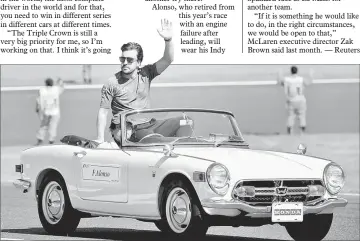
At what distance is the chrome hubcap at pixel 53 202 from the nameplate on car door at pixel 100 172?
48 centimetres

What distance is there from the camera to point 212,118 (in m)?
12.6

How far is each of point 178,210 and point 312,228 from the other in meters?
1.42

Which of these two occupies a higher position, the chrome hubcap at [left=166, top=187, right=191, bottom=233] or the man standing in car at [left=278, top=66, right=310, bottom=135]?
the man standing in car at [left=278, top=66, right=310, bottom=135]

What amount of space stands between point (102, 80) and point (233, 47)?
878 inches

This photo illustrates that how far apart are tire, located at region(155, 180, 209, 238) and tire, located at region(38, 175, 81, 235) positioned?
145 centimetres

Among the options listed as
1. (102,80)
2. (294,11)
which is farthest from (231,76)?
(294,11)

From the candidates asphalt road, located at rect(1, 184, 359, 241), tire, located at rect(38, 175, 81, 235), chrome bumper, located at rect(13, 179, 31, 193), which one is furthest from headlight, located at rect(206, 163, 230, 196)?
chrome bumper, located at rect(13, 179, 31, 193)

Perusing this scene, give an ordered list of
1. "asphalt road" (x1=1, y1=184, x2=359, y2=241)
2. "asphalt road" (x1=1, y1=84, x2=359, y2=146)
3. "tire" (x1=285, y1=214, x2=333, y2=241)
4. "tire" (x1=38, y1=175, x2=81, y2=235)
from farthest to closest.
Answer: "asphalt road" (x1=1, y1=84, x2=359, y2=146) < "asphalt road" (x1=1, y1=184, x2=359, y2=241) < "tire" (x1=38, y1=175, x2=81, y2=235) < "tire" (x1=285, y1=214, x2=333, y2=241)

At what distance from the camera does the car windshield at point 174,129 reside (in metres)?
12.0

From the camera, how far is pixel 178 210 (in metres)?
11.0

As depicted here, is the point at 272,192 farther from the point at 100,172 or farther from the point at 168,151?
the point at 100,172

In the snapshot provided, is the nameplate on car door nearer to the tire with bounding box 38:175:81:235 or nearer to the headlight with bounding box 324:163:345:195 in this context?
the tire with bounding box 38:175:81:235

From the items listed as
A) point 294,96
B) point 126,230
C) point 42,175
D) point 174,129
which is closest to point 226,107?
point 294,96

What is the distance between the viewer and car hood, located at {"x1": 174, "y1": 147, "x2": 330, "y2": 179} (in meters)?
11.0
